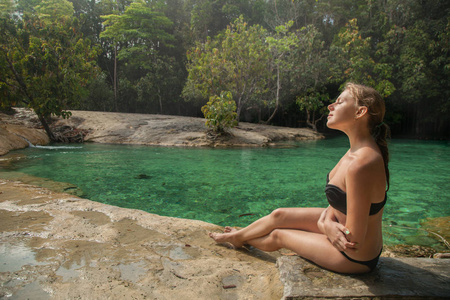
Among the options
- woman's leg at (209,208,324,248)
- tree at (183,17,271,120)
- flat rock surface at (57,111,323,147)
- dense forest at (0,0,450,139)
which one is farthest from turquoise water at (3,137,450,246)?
tree at (183,17,271,120)

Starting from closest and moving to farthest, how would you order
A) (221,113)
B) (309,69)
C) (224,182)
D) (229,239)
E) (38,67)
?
1. (229,239)
2. (224,182)
3. (38,67)
4. (221,113)
5. (309,69)

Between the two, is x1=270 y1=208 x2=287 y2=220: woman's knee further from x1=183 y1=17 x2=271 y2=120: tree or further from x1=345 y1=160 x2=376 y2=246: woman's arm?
x1=183 y1=17 x2=271 y2=120: tree

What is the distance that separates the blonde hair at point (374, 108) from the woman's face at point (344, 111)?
3cm

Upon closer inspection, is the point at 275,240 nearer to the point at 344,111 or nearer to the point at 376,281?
the point at 376,281

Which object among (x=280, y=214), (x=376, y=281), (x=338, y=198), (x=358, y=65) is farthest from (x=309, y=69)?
(x=376, y=281)

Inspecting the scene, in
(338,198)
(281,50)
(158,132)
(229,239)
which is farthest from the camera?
(281,50)

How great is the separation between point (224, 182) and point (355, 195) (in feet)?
14.3

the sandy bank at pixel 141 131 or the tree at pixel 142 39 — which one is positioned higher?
the tree at pixel 142 39

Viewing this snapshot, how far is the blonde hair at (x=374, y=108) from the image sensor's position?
1.67m

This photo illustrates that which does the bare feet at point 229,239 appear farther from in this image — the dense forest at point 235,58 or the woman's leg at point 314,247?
the dense forest at point 235,58

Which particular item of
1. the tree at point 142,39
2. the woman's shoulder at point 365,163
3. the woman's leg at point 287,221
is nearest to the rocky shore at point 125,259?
the woman's leg at point 287,221

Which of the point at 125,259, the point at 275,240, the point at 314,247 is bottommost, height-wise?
the point at 125,259

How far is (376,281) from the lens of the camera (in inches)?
62.6

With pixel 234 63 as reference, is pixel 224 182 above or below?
below
